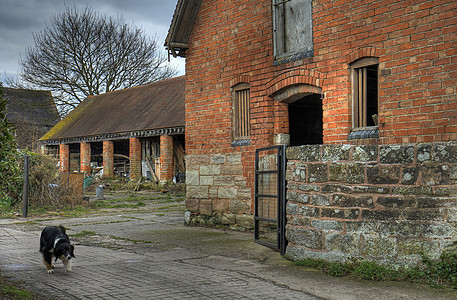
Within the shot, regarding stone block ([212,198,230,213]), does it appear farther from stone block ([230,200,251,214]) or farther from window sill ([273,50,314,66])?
window sill ([273,50,314,66])

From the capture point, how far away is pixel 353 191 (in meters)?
6.57

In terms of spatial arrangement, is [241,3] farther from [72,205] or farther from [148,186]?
[148,186]

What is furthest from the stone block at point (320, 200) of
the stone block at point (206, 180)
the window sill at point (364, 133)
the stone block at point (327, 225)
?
the stone block at point (206, 180)

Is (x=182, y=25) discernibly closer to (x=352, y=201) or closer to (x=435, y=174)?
(x=352, y=201)

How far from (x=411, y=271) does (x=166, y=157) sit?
1904 centimetres

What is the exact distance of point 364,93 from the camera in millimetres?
8836

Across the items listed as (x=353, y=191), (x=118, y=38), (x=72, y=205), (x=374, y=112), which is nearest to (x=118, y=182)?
(x=72, y=205)

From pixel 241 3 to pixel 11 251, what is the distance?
22.3 feet

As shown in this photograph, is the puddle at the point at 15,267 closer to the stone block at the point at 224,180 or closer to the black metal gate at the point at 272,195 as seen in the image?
the black metal gate at the point at 272,195

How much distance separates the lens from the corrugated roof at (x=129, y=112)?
25719mm

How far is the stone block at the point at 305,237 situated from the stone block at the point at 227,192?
149 inches

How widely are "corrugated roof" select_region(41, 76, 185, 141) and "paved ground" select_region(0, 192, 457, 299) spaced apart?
13.4 meters

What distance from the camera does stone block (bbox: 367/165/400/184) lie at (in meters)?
6.29

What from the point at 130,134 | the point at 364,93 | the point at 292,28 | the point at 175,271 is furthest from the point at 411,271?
the point at 130,134
